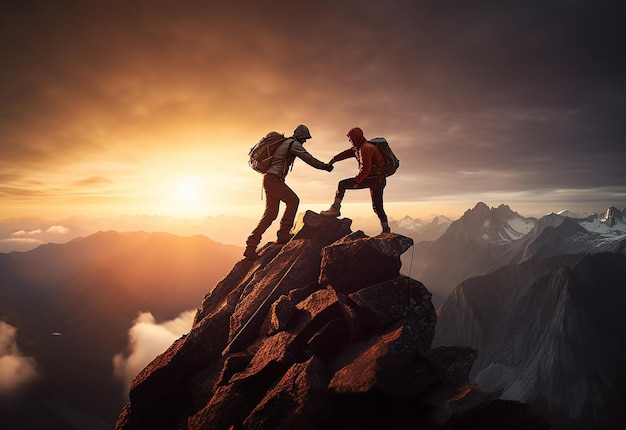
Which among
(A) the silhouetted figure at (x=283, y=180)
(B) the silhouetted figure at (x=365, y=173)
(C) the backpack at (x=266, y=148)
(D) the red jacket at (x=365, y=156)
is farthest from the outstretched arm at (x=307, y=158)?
(D) the red jacket at (x=365, y=156)

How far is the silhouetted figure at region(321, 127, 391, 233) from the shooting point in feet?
50.8

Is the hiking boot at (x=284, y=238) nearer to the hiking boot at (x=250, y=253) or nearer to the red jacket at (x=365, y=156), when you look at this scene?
the hiking boot at (x=250, y=253)

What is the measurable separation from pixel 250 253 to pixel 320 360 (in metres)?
9.72

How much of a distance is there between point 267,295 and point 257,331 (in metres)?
1.73

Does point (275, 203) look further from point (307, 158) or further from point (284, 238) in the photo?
point (307, 158)

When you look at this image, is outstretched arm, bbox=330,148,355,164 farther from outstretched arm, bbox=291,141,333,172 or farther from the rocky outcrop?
the rocky outcrop

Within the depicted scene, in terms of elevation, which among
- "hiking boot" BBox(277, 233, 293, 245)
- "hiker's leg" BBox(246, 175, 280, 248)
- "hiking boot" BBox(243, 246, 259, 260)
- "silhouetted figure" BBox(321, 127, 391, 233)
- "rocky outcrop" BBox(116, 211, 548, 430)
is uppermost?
"silhouetted figure" BBox(321, 127, 391, 233)

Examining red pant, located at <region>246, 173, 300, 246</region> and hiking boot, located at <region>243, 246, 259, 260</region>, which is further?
hiking boot, located at <region>243, 246, 259, 260</region>

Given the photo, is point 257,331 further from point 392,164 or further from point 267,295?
point 392,164

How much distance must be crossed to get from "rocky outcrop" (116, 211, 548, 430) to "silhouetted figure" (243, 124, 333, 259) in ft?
6.31

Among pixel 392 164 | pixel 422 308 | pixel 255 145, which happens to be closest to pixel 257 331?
pixel 422 308

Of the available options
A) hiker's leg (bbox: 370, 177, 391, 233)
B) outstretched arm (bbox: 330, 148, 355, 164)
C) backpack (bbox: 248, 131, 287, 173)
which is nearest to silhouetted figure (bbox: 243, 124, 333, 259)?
backpack (bbox: 248, 131, 287, 173)

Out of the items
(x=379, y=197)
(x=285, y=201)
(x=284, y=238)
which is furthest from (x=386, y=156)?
(x=284, y=238)

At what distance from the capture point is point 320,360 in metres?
10.8
